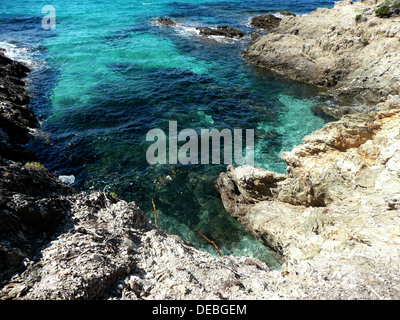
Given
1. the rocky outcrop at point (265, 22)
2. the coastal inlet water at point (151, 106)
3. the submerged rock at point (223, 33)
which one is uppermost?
the rocky outcrop at point (265, 22)

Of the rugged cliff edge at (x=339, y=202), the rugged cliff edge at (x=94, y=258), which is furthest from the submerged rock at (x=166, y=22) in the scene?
the rugged cliff edge at (x=94, y=258)

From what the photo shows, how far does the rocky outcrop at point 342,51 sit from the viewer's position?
19.2 metres

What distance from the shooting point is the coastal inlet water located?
41.9ft

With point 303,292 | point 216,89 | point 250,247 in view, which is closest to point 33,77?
point 216,89

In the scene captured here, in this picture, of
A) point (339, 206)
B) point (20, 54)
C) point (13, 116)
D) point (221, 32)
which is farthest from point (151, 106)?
point (221, 32)

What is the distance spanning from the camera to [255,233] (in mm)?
10461

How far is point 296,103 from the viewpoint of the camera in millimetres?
20766

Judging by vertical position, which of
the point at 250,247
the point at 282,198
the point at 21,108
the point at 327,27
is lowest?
the point at 250,247

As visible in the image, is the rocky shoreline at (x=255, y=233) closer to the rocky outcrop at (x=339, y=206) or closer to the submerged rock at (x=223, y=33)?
the rocky outcrop at (x=339, y=206)

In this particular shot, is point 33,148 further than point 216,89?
No

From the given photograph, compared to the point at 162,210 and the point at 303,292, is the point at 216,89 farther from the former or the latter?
the point at 303,292

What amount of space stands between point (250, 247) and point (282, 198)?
2.57 m

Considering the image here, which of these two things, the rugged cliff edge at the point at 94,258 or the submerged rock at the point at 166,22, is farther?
the submerged rock at the point at 166,22

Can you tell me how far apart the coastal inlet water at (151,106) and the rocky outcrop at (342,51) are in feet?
6.96
